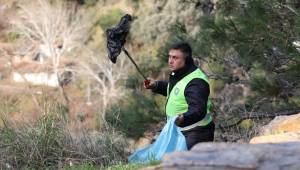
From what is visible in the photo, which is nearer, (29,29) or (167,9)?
(167,9)

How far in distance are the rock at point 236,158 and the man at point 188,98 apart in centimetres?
187

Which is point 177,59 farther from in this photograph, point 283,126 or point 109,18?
point 109,18

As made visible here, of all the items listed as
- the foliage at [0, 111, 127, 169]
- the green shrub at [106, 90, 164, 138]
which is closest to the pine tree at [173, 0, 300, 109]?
the green shrub at [106, 90, 164, 138]

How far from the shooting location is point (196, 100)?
5.32 m

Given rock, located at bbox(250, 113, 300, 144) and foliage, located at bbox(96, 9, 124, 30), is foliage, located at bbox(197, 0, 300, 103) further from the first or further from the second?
foliage, located at bbox(96, 9, 124, 30)

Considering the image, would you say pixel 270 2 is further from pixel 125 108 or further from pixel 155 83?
pixel 125 108

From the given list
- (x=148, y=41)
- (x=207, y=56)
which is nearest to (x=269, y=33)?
(x=207, y=56)

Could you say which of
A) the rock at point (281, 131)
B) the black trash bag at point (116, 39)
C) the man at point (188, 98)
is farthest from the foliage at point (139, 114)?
the man at point (188, 98)

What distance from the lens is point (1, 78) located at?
42.5 m

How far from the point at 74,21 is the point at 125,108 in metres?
30.4

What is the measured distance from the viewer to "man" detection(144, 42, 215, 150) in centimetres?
533

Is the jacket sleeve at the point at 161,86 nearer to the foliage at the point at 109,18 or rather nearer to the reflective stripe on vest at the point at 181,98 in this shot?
the reflective stripe on vest at the point at 181,98

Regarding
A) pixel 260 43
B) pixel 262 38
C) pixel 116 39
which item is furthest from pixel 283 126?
pixel 260 43

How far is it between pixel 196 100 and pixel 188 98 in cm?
9
